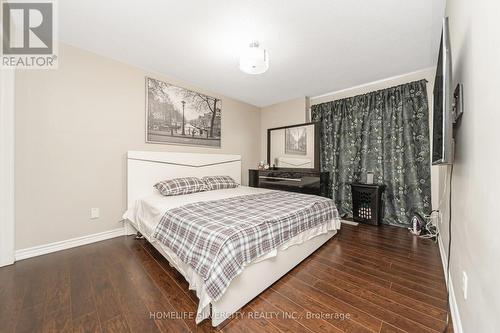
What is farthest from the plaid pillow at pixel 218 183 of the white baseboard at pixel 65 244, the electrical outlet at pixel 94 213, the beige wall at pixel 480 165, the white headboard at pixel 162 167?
the beige wall at pixel 480 165

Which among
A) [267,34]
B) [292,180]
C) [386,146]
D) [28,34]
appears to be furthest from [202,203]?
[386,146]

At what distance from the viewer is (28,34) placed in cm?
214

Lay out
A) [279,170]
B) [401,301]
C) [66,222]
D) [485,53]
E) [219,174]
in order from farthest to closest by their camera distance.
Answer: [279,170], [219,174], [66,222], [401,301], [485,53]

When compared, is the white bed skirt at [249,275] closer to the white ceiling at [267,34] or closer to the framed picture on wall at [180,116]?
the framed picture on wall at [180,116]

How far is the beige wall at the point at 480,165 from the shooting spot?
70 centimetres

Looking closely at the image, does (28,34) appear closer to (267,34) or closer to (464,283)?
(267,34)

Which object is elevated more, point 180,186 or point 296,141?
point 296,141

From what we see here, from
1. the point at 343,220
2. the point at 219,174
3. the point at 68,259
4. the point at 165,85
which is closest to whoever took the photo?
the point at 68,259

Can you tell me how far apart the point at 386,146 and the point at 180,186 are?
3327 millimetres

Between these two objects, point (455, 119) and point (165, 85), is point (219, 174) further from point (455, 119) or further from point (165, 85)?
point (455, 119)

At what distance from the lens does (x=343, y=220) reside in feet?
11.5

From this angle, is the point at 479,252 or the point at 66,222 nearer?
the point at 479,252

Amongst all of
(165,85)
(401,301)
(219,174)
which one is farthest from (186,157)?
(401,301)

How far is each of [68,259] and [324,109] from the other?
14.5 ft
